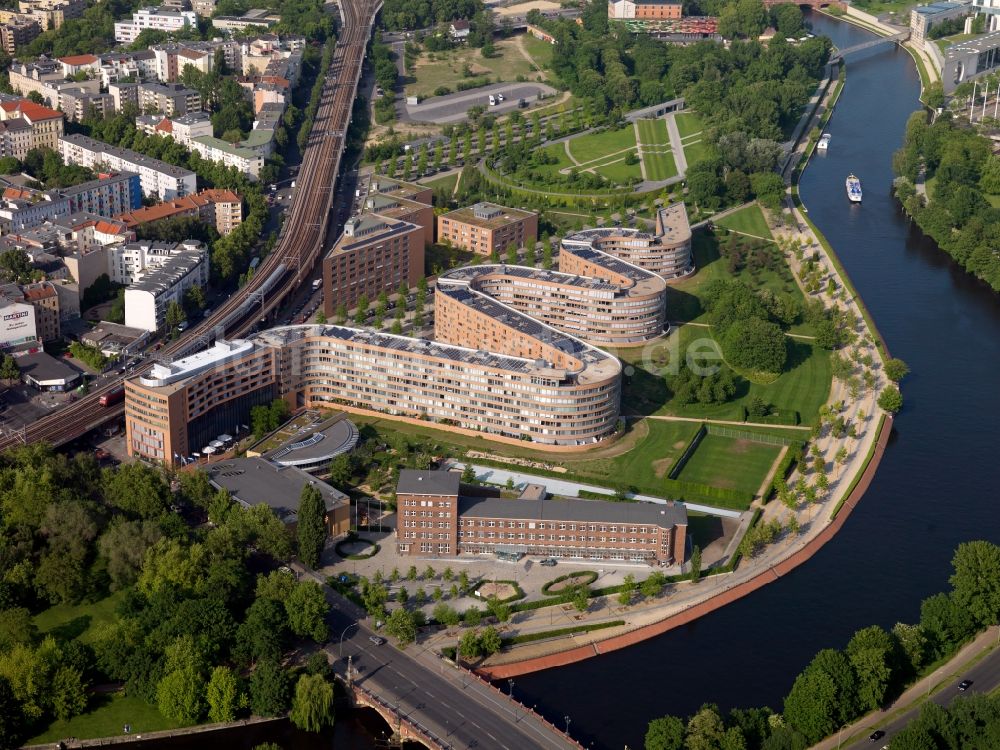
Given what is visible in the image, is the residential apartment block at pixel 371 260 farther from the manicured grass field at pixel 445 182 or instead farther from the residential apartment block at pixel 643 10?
the residential apartment block at pixel 643 10

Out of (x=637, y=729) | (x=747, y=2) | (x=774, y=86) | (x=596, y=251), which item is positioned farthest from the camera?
(x=747, y=2)

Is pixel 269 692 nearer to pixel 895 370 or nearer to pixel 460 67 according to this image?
pixel 895 370

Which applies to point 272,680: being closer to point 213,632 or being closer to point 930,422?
point 213,632

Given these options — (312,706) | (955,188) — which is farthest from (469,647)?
(955,188)

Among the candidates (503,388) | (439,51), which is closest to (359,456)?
(503,388)

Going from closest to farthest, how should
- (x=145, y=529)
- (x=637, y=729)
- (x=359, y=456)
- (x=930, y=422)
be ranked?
(x=637, y=729) < (x=145, y=529) < (x=359, y=456) < (x=930, y=422)
